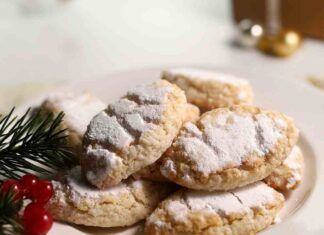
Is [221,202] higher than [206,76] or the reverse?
the reverse

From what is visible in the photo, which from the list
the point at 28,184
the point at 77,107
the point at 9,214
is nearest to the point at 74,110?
the point at 77,107

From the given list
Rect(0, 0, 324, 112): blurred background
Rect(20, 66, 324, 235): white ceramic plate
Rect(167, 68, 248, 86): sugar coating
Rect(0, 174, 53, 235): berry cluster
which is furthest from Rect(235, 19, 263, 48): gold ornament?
Rect(0, 174, 53, 235): berry cluster

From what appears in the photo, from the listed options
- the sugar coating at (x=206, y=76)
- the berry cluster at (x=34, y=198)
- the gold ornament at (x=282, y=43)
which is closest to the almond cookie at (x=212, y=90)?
the sugar coating at (x=206, y=76)

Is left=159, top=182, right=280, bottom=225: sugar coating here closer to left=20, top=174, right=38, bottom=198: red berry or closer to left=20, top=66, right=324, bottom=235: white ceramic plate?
left=20, top=66, right=324, bottom=235: white ceramic plate

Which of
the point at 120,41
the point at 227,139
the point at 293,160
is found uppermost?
the point at 227,139

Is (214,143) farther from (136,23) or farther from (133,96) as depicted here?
(136,23)

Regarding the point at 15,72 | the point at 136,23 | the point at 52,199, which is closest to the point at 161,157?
the point at 52,199

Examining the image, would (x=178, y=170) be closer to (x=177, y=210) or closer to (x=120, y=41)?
(x=177, y=210)
